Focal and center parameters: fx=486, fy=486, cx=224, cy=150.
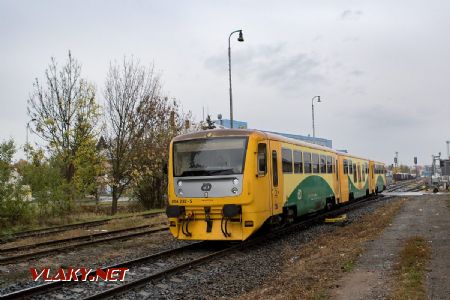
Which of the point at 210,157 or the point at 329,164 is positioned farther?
the point at 329,164

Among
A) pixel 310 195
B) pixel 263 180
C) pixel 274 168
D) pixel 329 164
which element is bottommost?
pixel 310 195

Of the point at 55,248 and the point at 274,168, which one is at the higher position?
the point at 274,168

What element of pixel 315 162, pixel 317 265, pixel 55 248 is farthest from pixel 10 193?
pixel 317 265

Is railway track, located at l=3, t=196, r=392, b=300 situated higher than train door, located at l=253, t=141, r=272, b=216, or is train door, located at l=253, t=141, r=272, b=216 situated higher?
train door, located at l=253, t=141, r=272, b=216

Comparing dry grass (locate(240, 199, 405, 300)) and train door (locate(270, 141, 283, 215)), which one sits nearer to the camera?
dry grass (locate(240, 199, 405, 300))

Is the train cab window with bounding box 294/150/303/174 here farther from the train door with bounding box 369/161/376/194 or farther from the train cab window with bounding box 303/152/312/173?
the train door with bounding box 369/161/376/194

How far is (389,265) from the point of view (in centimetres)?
923

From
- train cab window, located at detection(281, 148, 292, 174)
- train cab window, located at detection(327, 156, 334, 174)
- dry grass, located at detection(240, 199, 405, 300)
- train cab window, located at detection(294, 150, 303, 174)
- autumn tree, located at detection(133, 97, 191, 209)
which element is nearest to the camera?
dry grass, located at detection(240, 199, 405, 300)

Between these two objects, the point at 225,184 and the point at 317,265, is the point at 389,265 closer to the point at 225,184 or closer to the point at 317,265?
the point at 317,265

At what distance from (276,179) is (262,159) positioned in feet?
3.84

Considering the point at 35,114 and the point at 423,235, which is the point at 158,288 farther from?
the point at 35,114

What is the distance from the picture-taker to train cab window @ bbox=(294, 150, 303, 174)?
15726 millimetres

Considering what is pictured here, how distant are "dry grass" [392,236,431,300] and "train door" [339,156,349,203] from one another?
11.6 m

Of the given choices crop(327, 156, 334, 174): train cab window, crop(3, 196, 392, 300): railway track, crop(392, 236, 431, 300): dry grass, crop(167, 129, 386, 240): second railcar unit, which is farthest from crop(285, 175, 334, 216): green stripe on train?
crop(392, 236, 431, 300): dry grass
